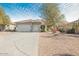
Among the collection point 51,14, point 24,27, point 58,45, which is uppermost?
point 51,14

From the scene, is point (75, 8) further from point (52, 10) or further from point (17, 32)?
point (17, 32)

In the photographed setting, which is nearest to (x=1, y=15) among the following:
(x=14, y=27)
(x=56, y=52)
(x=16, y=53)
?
(x=14, y=27)

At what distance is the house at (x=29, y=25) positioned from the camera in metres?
2.24

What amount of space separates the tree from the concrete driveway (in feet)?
0.55

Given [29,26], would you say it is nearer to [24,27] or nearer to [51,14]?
[24,27]

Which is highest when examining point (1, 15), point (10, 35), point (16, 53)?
point (1, 15)

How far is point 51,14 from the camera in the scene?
2.27 metres

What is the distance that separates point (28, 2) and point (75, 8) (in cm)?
42

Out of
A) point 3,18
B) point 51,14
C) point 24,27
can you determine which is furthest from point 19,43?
point 51,14

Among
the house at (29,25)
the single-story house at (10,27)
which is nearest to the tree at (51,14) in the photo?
the house at (29,25)

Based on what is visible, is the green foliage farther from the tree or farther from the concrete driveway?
the tree

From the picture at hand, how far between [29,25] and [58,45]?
1.03ft

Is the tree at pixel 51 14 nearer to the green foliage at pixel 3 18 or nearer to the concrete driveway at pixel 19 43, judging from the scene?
the concrete driveway at pixel 19 43

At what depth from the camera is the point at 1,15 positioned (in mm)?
2262
